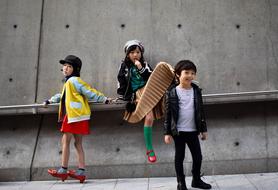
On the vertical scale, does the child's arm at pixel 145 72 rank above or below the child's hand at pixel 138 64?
below

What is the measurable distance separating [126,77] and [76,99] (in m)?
0.80

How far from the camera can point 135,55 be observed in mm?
5312

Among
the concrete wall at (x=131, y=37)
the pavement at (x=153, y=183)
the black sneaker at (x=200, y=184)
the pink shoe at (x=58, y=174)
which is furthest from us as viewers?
the concrete wall at (x=131, y=37)

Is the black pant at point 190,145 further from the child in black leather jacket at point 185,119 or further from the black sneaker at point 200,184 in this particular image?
the black sneaker at point 200,184

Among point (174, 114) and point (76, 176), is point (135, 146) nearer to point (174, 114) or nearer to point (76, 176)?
point (76, 176)

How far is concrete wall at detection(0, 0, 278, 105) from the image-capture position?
18.6 ft

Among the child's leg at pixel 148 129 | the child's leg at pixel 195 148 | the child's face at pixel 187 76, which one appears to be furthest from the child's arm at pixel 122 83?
the child's leg at pixel 195 148

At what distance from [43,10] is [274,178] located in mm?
4404

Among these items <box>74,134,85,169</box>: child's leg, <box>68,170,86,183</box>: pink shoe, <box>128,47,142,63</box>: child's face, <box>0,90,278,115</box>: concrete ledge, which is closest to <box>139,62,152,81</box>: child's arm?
<box>128,47,142,63</box>: child's face

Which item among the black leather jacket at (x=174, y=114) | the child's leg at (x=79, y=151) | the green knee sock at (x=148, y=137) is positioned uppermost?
the black leather jacket at (x=174, y=114)

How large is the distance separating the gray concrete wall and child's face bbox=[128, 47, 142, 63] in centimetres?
88

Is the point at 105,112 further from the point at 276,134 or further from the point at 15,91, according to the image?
the point at 276,134

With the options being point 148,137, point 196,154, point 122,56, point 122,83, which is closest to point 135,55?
point 122,83

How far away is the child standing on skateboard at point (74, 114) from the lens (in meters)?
5.03
